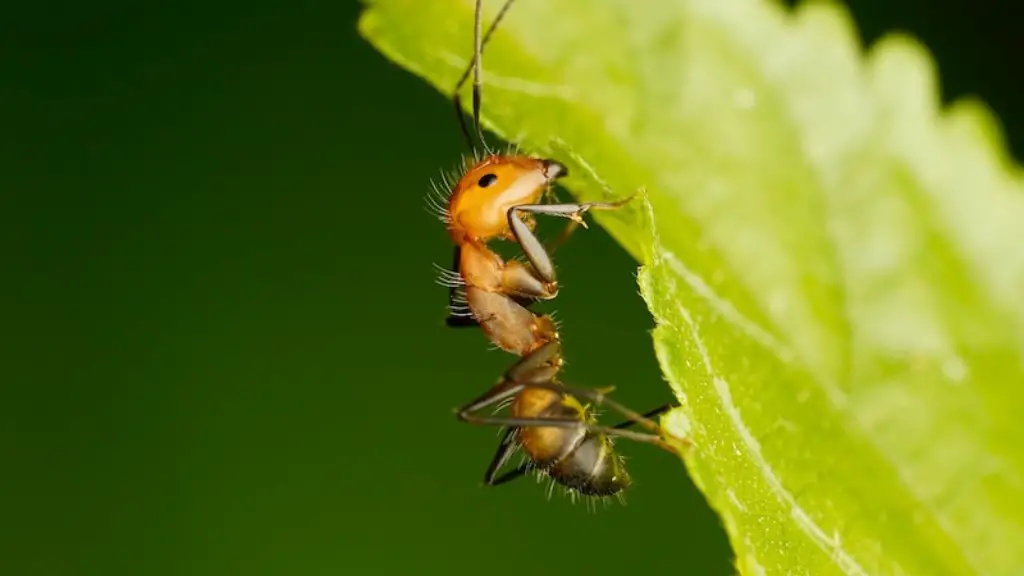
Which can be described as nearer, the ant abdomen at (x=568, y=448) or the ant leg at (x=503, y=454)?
the ant abdomen at (x=568, y=448)

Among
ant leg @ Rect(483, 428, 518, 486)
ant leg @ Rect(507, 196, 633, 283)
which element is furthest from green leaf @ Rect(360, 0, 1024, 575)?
ant leg @ Rect(483, 428, 518, 486)

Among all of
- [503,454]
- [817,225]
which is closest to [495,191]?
[503,454]

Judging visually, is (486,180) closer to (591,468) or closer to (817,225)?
(591,468)

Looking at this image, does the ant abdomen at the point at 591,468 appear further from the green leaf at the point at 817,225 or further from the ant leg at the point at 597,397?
the green leaf at the point at 817,225

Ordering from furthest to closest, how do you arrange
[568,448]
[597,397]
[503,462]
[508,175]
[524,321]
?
[503,462]
[524,321]
[568,448]
[508,175]
[597,397]

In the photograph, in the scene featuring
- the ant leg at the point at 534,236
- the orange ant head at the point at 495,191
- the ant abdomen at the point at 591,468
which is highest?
the orange ant head at the point at 495,191

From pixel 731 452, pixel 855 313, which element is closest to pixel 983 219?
pixel 855 313

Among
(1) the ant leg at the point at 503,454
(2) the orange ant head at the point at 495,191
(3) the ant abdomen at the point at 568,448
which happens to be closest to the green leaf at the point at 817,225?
(2) the orange ant head at the point at 495,191

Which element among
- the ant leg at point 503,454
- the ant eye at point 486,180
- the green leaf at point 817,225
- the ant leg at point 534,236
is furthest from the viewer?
the ant leg at point 503,454
